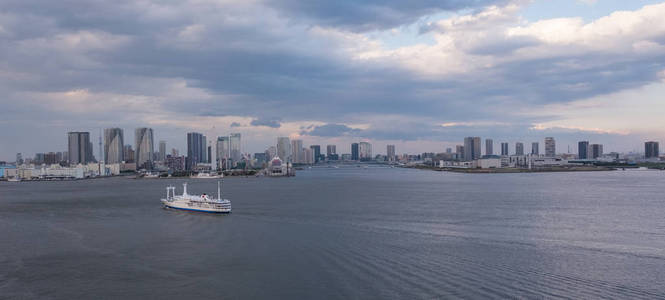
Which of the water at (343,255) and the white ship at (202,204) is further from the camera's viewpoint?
the white ship at (202,204)

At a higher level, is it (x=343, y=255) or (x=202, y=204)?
(x=202, y=204)

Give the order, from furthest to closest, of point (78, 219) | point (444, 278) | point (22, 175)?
point (22, 175), point (78, 219), point (444, 278)

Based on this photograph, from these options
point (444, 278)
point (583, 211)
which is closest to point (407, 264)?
point (444, 278)

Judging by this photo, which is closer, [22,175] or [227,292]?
[227,292]

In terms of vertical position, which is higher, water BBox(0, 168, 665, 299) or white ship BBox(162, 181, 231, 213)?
white ship BBox(162, 181, 231, 213)

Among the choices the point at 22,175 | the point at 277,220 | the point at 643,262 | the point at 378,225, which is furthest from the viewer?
the point at 22,175

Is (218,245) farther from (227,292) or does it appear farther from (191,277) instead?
(227,292)

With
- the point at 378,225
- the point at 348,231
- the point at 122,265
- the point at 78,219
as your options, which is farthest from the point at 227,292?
the point at 78,219

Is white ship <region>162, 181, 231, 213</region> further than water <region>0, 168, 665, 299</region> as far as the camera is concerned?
Yes

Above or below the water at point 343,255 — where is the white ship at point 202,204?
above

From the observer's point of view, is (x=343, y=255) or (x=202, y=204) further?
(x=202, y=204)
